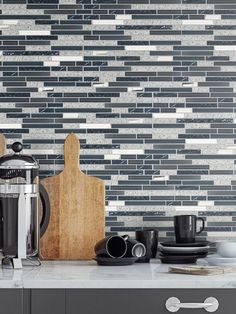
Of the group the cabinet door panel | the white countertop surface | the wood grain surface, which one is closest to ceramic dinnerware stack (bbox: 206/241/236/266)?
the white countertop surface

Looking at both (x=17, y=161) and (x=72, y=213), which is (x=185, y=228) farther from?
(x=17, y=161)

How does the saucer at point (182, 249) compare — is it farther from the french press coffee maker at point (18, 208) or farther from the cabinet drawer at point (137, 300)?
the french press coffee maker at point (18, 208)

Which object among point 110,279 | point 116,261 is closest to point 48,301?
point 110,279

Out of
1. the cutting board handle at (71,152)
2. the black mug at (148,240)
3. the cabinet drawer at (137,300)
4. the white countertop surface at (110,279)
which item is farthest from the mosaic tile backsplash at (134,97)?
the cabinet drawer at (137,300)

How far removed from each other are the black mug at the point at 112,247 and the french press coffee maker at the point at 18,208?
279 mm

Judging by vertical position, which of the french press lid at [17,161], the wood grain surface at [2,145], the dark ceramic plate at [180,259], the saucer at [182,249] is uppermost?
the wood grain surface at [2,145]

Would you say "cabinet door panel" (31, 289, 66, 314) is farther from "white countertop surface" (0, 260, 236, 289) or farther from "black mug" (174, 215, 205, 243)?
"black mug" (174, 215, 205, 243)

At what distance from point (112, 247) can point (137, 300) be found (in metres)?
0.45

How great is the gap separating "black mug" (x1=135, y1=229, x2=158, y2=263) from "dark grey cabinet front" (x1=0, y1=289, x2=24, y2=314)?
69 centimetres

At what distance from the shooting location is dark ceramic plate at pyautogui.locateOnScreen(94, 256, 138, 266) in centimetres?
324

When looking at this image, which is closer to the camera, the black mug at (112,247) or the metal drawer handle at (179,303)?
the metal drawer handle at (179,303)

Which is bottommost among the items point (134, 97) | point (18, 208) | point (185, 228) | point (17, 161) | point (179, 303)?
point (179, 303)

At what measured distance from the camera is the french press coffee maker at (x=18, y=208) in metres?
3.25

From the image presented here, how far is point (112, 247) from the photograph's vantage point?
10.8 ft
